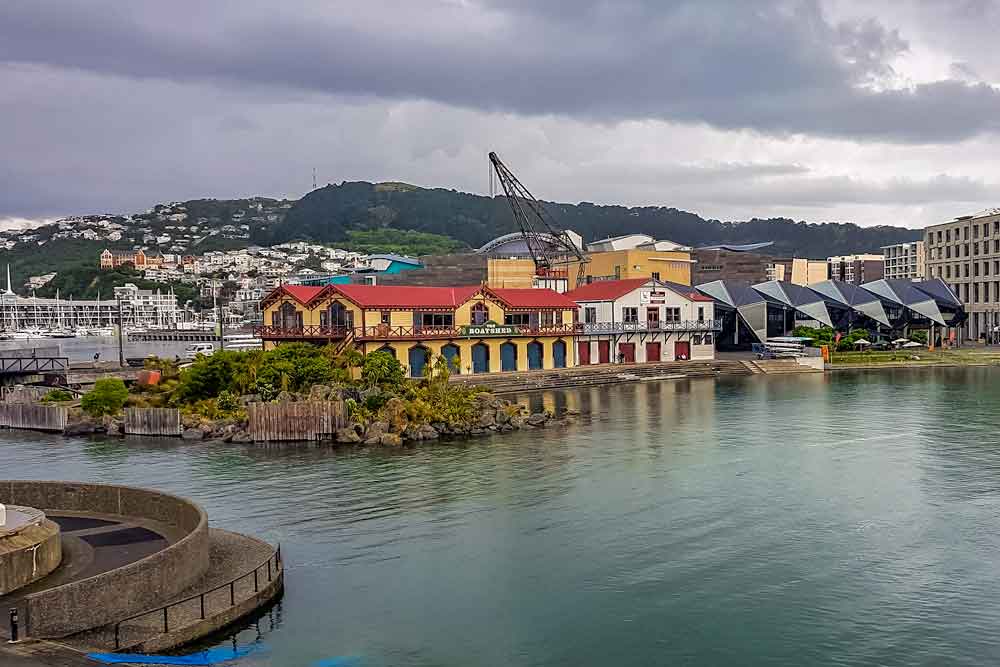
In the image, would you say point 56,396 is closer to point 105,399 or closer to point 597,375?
point 105,399

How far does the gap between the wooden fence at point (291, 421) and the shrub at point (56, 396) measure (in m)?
18.5

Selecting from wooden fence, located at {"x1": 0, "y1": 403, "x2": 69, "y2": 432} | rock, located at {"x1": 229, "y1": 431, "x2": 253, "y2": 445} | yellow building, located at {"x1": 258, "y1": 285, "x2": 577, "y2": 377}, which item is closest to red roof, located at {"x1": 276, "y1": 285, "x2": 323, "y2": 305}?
yellow building, located at {"x1": 258, "y1": 285, "x2": 577, "y2": 377}

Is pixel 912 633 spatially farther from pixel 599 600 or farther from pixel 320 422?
pixel 320 422

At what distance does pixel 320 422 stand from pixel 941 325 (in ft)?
279

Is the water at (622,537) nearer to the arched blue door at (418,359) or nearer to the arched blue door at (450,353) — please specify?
the arched blue door at (418,359)

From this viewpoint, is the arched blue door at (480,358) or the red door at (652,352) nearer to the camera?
the arched blue door at (480,358)

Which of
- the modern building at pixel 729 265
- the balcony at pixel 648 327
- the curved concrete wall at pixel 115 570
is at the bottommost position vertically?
the curved concrete wall at pixel 115 570

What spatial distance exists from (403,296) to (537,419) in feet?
66.5

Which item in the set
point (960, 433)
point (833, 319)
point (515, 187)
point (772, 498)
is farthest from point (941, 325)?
point (772, 498)

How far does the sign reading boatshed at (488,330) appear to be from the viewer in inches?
2657

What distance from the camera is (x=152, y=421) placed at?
48625mm

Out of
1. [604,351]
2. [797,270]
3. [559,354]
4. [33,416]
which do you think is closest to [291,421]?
[33,416]

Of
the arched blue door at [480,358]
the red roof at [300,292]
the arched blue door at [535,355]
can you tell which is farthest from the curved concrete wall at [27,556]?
the arched blue door at [535,355]

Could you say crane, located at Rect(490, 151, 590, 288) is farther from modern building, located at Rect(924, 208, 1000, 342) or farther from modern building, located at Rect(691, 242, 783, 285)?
modern building, located at Rect(924, 208, 1000, 342)
